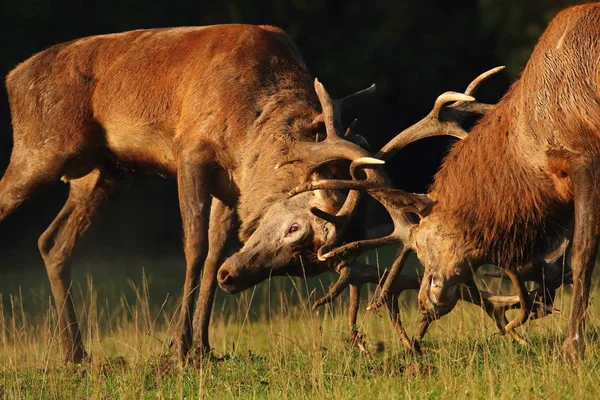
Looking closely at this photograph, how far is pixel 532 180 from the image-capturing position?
7742 mm

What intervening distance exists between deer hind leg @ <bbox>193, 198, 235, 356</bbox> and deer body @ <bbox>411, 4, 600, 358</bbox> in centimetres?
217

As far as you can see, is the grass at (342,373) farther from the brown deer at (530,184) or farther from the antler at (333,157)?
the antler at (333,157)

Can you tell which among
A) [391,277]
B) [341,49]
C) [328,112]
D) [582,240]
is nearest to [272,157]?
[328,112]

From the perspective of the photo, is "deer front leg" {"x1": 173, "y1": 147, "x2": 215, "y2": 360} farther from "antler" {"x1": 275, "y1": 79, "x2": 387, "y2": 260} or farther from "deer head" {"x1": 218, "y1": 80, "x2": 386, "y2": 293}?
"antler" {"x1": 275, "y1": 79, "x2": 387, "y2": 260}

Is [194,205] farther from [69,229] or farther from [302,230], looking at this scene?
[69,229]

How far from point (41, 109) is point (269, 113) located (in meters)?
2.04

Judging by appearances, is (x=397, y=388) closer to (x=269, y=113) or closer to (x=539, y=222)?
(x=539, y=222)

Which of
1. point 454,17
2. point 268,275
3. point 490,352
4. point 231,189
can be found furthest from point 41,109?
point 454,17

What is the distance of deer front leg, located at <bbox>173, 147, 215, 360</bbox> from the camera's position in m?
9.58

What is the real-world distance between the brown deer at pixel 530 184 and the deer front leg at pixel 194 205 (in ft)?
6.76

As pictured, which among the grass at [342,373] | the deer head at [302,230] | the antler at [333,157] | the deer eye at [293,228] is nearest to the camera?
the grass at [342,373]

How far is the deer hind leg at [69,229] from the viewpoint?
10805 mm

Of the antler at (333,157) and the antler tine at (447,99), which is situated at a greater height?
the antler tine at (447,99)

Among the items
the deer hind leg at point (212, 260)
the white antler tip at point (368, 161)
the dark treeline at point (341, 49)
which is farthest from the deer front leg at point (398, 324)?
the dark treeline at point (341, 49)
